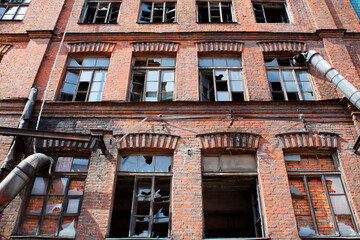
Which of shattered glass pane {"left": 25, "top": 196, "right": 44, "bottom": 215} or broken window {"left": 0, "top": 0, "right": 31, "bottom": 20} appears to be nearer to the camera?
shattered glass pane {"left": 25, "top": 196, "right": 44, "bottom": 215}

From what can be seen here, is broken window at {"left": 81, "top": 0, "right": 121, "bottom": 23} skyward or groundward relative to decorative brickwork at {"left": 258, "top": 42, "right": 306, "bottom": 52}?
skyward

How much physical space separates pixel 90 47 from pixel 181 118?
4.08 metres

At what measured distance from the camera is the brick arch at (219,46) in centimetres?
977

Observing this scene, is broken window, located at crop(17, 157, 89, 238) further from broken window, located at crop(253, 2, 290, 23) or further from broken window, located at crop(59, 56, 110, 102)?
broken window, located at crop(253, 2, 290, 23)

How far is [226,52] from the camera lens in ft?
32.2

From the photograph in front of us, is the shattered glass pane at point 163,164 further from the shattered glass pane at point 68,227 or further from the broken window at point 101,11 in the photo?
the broken window at point 101,11

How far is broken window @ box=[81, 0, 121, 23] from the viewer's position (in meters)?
11.2

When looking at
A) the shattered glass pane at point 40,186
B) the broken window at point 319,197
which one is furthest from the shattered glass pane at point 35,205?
the broken window at point 319,197

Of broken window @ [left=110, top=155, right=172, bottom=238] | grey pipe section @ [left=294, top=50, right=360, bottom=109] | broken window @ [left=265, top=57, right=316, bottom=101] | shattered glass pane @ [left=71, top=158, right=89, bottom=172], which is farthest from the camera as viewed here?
broken window @ [left=265, top=57, right=316, bottom=101]

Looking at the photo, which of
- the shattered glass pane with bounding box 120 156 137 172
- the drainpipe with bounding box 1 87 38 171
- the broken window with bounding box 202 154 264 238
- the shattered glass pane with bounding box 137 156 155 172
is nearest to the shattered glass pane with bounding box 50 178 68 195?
the drainpipe with bounding box 1 87 38 171

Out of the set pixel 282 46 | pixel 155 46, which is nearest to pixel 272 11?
pixel 282 46

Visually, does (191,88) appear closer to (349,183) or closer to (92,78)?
(92,78)

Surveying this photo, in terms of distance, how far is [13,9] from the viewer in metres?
11.7

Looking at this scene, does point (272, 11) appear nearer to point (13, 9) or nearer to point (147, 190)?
point (147, 190)
